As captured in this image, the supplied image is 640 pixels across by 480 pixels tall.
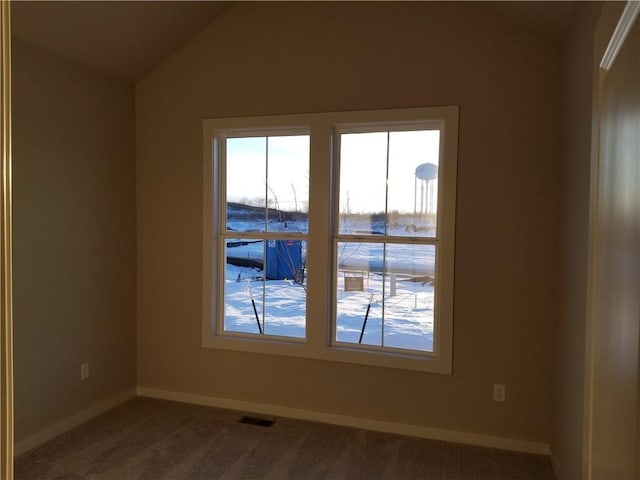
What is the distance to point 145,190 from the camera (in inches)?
142

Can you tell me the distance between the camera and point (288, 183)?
133 inches

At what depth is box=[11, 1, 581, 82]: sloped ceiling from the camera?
2.52m

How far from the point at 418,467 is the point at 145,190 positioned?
2825mm

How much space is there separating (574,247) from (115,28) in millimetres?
3049

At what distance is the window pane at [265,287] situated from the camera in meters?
3.38

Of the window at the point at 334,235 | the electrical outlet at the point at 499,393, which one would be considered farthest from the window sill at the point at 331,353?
the electrical outlet at the point at 499,393

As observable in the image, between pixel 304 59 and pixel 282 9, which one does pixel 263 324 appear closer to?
pixel 304 59

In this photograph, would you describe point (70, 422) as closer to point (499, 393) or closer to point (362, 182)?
point (362, 182)

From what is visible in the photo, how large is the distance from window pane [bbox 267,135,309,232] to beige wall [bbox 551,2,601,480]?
1.70m

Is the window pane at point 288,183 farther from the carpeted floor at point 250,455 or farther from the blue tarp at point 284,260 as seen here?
the carpeted floor at point 250,455

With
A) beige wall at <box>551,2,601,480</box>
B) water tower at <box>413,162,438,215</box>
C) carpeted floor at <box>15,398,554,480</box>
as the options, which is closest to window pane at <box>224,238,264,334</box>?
carpeted floor at <box>15,398,554,480</box>

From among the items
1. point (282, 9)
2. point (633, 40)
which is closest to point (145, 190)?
point (282, 9)

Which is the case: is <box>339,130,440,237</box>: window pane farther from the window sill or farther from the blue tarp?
the window sill

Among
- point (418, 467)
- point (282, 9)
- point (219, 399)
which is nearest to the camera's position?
point (418, 467)
